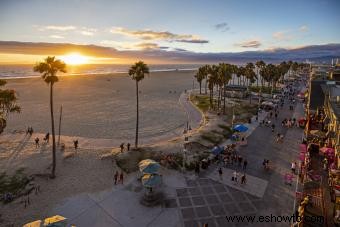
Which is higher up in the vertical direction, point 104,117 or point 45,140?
point 104,117

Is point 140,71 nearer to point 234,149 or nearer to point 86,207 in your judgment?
point 234,149

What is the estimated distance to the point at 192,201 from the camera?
63.5 feet

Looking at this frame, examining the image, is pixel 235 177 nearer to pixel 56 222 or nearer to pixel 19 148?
pixel 56 222

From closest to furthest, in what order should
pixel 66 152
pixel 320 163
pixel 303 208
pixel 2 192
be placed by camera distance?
pixel 303 208
pixel 2 192
pixel 320 163
pixel 66 152

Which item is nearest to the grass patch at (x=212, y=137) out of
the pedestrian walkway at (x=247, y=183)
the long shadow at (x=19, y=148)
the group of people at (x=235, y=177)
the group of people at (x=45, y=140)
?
the pedestrian walkway at (x=247, y=183)

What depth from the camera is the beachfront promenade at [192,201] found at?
17.4 m

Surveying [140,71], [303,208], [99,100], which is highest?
[140,71]

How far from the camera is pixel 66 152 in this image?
29906mm

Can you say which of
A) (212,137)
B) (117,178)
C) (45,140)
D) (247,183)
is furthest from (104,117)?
(247,183)

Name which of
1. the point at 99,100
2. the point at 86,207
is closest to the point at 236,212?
the point at 86,207

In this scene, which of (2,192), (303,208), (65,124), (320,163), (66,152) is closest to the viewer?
(303,208)

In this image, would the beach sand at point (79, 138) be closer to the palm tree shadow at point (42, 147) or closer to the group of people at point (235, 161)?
the palm tree shadow at point (42, 147)

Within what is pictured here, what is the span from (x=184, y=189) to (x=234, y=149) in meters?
11.4

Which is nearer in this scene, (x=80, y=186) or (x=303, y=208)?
(x=303, y=208)
